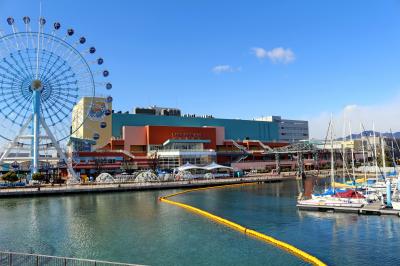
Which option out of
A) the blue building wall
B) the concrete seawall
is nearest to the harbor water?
the concrete seawall

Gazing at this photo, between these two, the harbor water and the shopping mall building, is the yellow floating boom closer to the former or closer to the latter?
the harbor water

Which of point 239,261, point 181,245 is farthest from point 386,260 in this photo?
point 181,245

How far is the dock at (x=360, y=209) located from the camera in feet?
144

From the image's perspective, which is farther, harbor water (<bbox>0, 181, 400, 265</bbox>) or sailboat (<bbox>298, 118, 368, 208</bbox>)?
sailboat (<bbox>298, 118, 368, 208</bbox>)

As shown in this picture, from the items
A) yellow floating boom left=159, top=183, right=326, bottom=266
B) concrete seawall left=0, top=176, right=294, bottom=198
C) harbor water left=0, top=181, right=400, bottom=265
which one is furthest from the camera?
concrete seawall left=0, top=176, right=294, bottom=198

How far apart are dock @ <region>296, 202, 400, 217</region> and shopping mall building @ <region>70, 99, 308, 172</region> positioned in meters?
64.6

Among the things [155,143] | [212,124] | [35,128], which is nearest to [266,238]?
[35,128]

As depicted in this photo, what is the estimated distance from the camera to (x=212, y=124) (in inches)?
5625

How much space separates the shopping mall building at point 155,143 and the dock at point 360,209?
64554mm

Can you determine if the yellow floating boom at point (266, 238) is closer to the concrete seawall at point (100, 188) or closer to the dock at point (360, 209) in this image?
the dock at point (360, 209)

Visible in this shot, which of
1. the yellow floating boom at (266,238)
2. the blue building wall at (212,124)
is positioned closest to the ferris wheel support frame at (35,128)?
the blue building wall at (212,124)

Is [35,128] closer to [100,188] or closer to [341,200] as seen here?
[100,188]

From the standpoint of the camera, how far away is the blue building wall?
126 metres

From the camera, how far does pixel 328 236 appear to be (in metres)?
35.0
